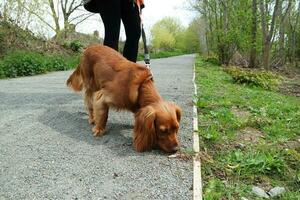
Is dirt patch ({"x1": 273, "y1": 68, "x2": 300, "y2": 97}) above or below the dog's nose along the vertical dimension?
below

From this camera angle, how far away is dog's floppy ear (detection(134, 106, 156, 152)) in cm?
303

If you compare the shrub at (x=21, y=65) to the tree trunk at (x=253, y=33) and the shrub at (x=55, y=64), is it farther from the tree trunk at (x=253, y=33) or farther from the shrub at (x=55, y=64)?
the tree trunk at (x=253, y=33)

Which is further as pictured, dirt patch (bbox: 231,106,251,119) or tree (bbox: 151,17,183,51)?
tree (bbox: 151,17,183,51)

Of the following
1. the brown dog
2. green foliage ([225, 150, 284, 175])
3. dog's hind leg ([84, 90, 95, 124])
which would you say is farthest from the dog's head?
dog's hind leg ([84, 90, 95, 124])

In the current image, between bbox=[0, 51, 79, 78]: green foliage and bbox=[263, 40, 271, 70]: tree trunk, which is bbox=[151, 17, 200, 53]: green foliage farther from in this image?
bbox=[0, 51, 79, 78]: green foliage

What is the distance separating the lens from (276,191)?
2.71 metres

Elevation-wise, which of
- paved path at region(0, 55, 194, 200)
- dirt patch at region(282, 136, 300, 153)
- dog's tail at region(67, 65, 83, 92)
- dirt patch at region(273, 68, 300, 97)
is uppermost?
dog's tail at region(67, 65, 83, 92)

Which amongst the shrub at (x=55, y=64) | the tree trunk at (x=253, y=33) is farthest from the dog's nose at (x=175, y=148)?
the tree trunk at (x=253, y=33)

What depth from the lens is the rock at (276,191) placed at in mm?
2684

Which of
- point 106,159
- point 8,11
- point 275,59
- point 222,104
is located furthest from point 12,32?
point 275,59

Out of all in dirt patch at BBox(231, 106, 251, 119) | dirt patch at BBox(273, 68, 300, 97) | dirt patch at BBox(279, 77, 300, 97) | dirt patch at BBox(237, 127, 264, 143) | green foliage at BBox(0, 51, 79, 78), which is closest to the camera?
dirt patch at BBox(237, 127, 264, 143)

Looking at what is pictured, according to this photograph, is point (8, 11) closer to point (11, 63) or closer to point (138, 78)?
point (11, 63)

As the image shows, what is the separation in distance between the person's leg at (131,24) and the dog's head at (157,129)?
1695mm

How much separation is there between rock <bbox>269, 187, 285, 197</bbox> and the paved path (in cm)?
58
